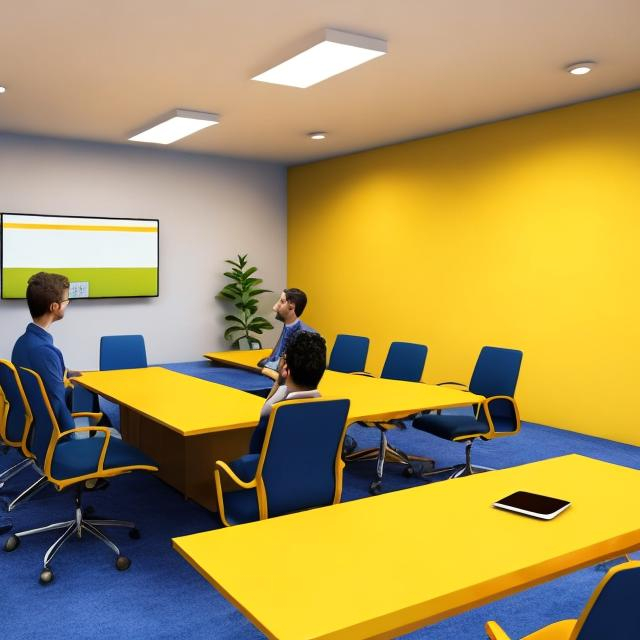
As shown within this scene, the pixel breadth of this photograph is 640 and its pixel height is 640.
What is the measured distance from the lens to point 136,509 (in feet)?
14.0

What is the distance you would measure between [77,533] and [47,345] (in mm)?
1017

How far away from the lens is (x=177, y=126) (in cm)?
728

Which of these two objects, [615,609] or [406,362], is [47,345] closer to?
[406,362]

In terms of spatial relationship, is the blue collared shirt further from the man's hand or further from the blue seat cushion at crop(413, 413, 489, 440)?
the blue seat cushion at crop(413, 413, 489, 440)

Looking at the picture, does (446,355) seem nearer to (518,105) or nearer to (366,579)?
(518,105)

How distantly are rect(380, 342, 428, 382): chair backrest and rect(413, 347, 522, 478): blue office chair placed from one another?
0.53 m

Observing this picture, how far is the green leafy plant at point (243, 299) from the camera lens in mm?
9758

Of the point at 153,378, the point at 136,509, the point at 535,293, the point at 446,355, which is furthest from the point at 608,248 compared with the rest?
the point at 136,509

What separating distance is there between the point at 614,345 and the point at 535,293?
0.98 metres

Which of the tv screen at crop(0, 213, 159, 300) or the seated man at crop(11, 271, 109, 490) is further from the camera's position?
the tv screen at crop(0, 213, 159, 300)

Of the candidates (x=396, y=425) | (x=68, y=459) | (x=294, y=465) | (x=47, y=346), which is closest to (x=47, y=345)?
(x=47, y=346)

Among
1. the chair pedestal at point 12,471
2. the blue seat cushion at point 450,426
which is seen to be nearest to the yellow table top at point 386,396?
the blue seat cushion at point 450,426

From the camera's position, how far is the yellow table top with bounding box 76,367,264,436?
351 cm

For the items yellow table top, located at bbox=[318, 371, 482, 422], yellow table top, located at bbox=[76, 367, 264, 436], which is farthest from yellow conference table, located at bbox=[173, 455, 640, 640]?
yellow table top, located at bbox=[318, 371, 482, 422]
